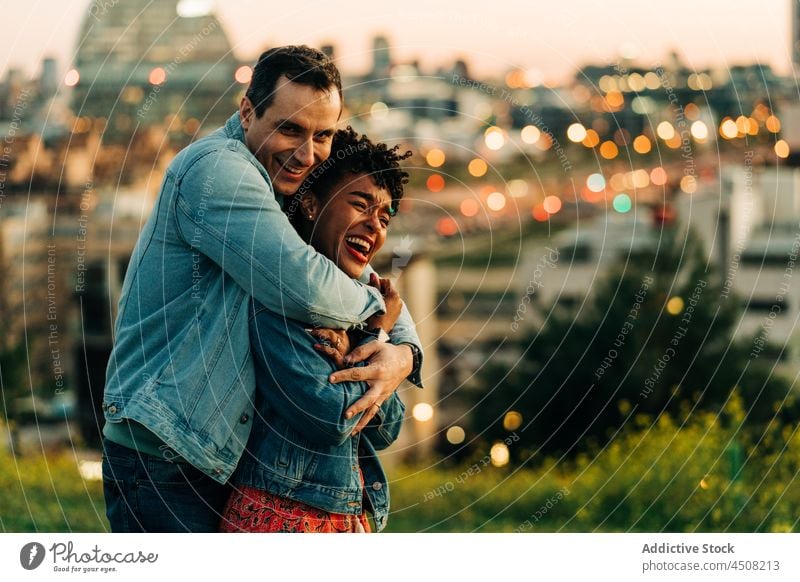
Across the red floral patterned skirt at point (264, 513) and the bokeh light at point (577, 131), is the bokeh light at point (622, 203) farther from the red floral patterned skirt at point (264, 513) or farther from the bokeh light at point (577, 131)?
the red floral patterned skirt at point (264, 513)

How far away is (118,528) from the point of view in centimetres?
288

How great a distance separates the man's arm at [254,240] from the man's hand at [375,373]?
0.40 feet

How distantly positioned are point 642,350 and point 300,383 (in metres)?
14.2

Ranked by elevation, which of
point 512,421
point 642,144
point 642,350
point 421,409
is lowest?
point 512,421

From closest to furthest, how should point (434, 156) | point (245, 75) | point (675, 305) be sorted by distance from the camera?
point (245, 75) < point (675, 305) < point (434, 156)

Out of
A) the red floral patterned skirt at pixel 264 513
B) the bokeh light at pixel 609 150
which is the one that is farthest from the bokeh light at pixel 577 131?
the bokeh light at pixel 609 150

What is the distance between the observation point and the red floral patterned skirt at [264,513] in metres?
2.71

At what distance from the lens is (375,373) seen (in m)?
2.69

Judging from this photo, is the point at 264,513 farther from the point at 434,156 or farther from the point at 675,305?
the point at 434,156
